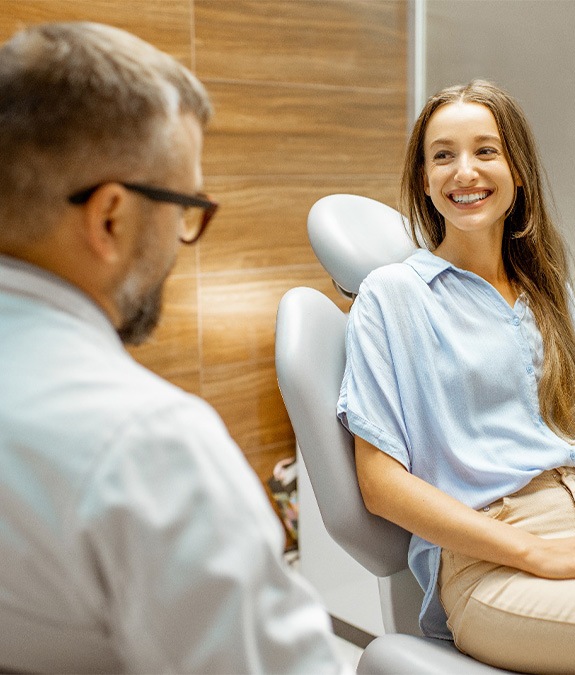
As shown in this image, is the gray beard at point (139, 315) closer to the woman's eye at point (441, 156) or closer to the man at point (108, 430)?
the man at point (108, 430)

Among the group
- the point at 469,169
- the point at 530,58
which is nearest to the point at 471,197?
the point at 469,169

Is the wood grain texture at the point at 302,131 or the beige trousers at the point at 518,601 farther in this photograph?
the wood grain texture at the point at 302,131

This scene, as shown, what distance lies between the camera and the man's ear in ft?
2.60

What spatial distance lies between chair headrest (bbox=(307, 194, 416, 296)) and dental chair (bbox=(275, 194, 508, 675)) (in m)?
0.10

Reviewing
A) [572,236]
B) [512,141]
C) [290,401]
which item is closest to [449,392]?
[290,401]

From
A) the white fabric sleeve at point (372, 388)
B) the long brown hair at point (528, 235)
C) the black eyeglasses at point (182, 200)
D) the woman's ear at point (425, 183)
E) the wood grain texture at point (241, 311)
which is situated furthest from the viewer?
the wood grain texture at point (241, 311)

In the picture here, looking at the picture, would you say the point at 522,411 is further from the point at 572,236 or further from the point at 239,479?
the point at 572,236

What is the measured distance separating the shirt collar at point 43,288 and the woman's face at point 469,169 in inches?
38.6

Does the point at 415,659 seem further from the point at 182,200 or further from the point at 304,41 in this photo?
the point at 304,41

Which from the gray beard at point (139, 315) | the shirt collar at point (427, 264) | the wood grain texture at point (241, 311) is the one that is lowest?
the wood grain texture at point (241, 311)

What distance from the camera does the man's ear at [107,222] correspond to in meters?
0.79

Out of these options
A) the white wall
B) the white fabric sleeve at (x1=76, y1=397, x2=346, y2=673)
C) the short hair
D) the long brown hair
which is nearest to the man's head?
the short hair

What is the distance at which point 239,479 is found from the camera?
733mm

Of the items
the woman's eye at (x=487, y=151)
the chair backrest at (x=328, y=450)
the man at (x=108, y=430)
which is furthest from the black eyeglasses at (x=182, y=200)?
the woman's eye at (x=487, y=151)
